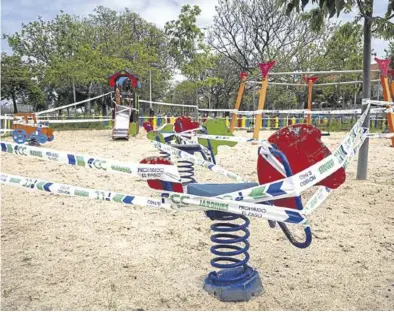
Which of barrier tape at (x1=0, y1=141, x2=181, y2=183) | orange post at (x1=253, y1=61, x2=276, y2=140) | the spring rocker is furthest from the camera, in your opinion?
orange post at (x1=253, y1=61, x2=276, y2=140)

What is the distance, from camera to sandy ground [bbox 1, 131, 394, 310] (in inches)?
103

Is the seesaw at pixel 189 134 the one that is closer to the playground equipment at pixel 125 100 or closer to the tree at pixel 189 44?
the playground equipment at pixel 125 100

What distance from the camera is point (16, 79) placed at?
3133 cm

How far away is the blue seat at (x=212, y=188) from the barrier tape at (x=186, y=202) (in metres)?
0.08

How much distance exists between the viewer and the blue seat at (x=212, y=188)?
2.31 meters

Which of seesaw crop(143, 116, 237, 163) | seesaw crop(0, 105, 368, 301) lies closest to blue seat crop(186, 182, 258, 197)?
seesaw crop(0, 105, 368, 301)

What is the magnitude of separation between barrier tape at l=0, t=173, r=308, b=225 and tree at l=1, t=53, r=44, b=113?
31836mm

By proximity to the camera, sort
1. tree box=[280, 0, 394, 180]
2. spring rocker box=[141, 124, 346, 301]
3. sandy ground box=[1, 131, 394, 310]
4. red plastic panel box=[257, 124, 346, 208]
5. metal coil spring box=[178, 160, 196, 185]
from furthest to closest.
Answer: tree box=[280, 0, 394, 180], metal coil spring box=[178, 160, 196, 185], sandy ground box=[1, 131, 394, 310], red plastic panel box=[257, 124, 346, 208], spring rocker box=[141, 124, 346, 301]


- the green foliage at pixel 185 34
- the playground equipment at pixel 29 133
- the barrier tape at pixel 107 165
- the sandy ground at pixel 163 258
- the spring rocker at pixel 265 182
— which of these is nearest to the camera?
the barrier tape at pixel 107 165

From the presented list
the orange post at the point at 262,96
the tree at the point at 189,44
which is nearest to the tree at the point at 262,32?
the tree at the point at 189,44

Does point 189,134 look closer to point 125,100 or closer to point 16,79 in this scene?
point 125,100

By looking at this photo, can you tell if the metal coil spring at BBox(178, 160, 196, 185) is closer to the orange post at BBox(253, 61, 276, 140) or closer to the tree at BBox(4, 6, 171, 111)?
the orange post at BBox(253, 61, 276, 140)

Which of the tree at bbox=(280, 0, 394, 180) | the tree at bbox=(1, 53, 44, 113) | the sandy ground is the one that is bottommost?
the sandy ground

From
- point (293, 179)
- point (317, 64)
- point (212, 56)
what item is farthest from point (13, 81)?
point (293, 179)
